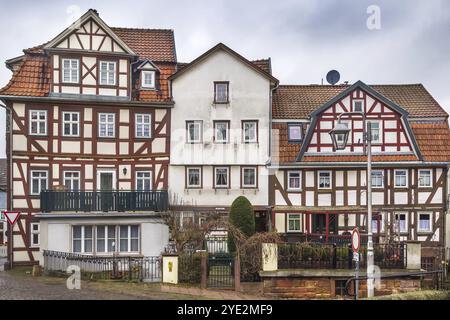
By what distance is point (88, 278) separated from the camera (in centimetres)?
1952

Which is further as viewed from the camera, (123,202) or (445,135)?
(445,135)

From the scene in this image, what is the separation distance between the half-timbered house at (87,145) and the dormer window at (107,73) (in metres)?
0.05

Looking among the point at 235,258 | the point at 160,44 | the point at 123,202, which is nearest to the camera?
the point at 235,258

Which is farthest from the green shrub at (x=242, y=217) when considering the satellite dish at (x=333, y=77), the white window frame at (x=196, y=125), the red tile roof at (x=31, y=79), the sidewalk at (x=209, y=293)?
the satellite dish at (x=333, y=77)

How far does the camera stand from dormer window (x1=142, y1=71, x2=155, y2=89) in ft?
89.0

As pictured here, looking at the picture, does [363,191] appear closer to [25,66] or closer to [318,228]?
[318,228]

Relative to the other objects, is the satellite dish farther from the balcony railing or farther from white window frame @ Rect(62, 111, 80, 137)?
white window frame @ Rect(62, 111, 80, 137)

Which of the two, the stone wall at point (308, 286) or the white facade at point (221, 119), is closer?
the stone wall at point (308, 286)

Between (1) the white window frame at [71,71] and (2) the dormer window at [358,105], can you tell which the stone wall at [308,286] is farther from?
(1) the white window frame at [71,71]

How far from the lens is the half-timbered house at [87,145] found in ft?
79.2

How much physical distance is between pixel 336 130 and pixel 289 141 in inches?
521

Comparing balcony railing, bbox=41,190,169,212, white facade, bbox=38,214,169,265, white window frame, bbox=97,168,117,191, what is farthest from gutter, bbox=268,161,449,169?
white window frame, bbox=97,168,117,191

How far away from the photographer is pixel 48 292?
Answer: 15.9 m

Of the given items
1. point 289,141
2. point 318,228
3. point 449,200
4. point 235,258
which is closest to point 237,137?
point 289,141
